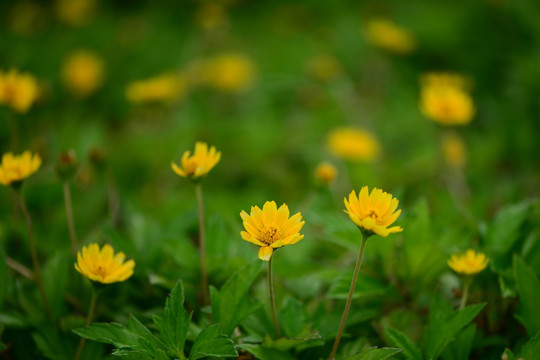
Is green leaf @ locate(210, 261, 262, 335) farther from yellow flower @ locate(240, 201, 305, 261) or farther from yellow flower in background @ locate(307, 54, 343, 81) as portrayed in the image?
yellow flower in background @ locate(307, 54, 343, 81)

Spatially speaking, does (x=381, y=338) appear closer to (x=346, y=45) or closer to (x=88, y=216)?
(x=88, y=216)

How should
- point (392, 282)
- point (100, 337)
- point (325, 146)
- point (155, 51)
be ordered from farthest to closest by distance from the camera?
point (155, 51) → point (325, 146) → point (392, 282) → point (100, 337)

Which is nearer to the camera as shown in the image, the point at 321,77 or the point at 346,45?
the point at 321,77

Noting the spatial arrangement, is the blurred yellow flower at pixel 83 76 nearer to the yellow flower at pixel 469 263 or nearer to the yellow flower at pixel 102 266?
the yellow flower at pixel 102 266

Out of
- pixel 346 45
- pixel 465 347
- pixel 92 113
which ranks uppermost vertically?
pixel 465 347

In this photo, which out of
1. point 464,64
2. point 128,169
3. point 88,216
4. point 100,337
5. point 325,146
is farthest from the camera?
point 464,64

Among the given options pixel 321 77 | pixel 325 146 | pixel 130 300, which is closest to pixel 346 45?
pixel 321 77
